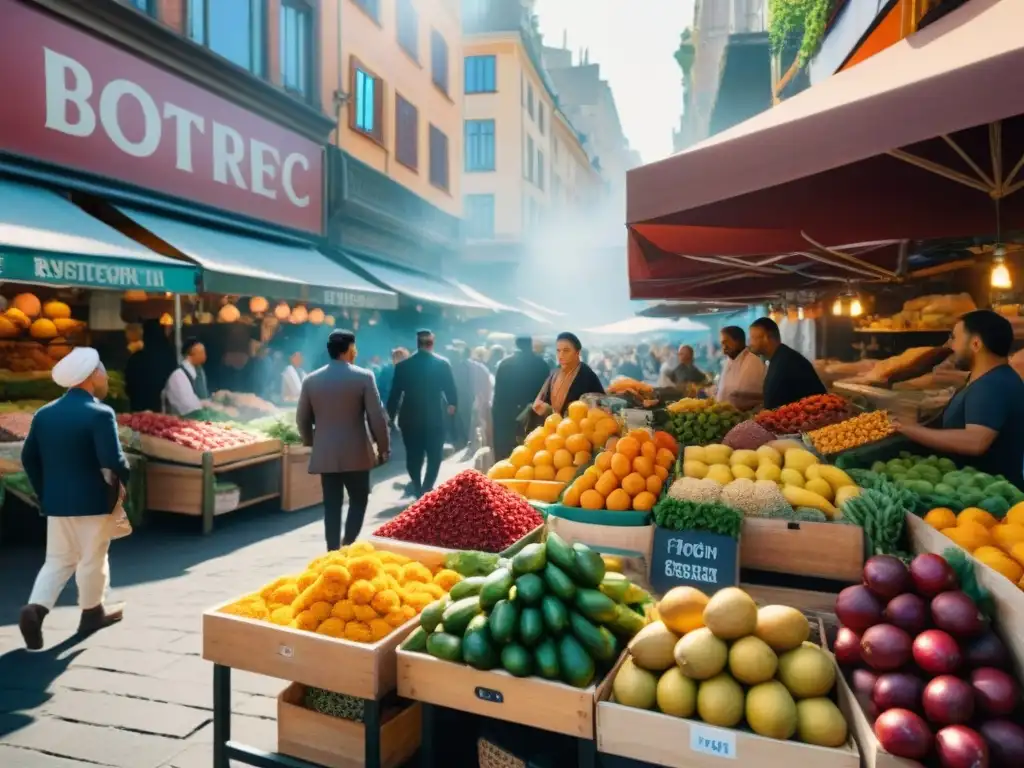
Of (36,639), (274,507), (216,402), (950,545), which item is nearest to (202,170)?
(216,402)

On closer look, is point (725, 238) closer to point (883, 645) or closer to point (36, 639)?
point (883, 645)

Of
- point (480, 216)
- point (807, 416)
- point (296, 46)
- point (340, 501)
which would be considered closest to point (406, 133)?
point (296, 46)

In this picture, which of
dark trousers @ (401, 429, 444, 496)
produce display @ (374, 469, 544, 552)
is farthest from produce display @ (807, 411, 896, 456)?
dark trousers @ (401, 429, 444, 496)

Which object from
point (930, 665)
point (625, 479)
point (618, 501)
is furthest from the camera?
point (625, 479)

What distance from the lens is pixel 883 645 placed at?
2377 millimetres

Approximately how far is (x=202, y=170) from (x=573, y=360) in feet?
21.6

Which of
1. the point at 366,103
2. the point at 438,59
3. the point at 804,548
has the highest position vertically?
the point at 438,59

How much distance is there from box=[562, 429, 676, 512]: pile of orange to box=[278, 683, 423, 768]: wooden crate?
139 cm

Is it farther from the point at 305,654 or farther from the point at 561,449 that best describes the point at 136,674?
the point at 561,449

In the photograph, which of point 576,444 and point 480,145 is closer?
point 576,444

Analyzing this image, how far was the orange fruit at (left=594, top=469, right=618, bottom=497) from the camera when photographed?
397cm

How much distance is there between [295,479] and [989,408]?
24.7 feet

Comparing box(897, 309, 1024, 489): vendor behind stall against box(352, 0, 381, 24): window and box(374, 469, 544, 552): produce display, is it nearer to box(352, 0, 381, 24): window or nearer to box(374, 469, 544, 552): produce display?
box(374, 469, 544, 552): produce display

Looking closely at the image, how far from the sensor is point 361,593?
10.1 feet
